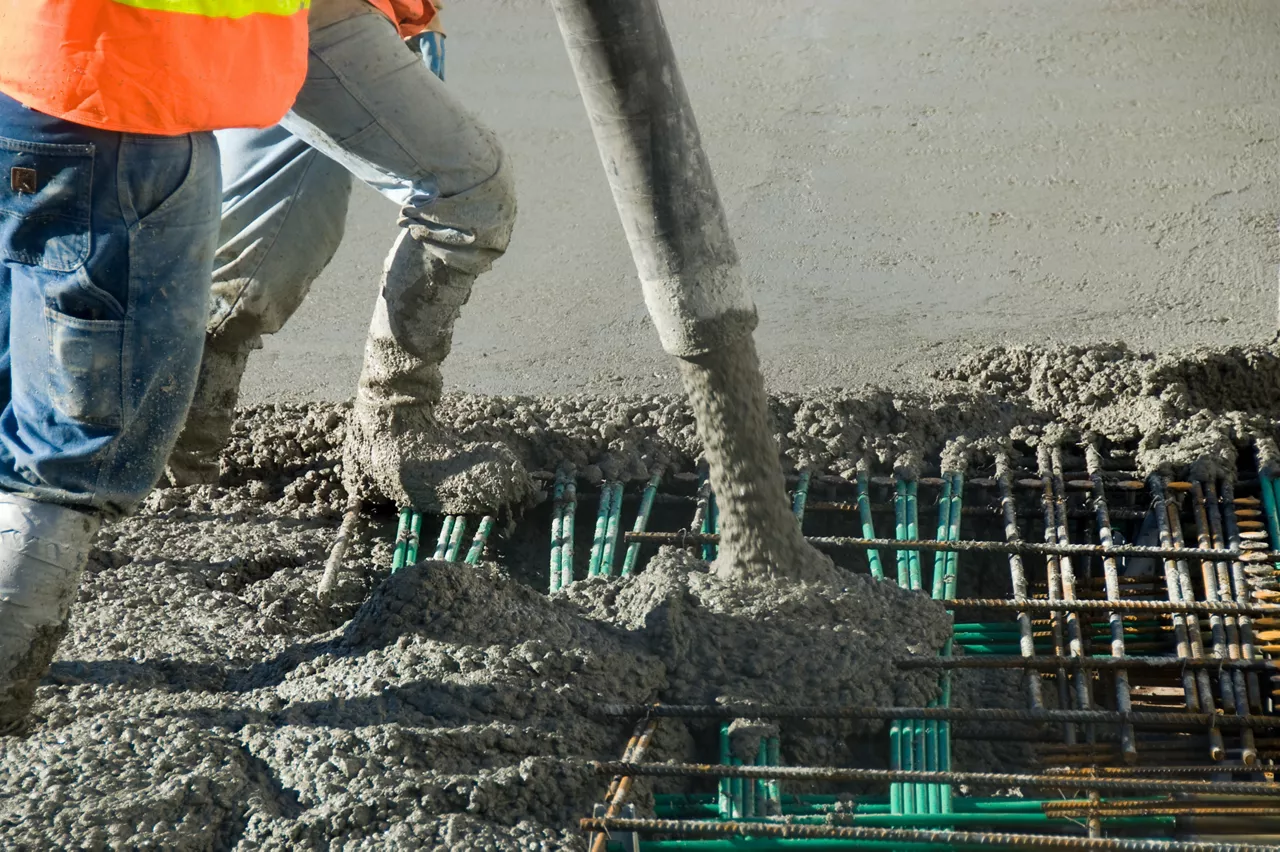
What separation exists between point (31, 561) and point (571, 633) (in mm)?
879

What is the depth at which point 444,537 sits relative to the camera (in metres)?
3.10

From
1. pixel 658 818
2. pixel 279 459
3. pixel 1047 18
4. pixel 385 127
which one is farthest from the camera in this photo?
pixel 1047 18

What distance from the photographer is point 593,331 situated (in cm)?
443

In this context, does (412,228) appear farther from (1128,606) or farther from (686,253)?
(1128,606)

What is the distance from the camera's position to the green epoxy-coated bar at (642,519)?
2902mm

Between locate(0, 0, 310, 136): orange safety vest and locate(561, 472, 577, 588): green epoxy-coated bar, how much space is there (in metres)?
1.16

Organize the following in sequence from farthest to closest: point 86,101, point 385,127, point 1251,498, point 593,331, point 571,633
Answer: point 593,331, point 1251,498, point 385,127, point 571,633, point 86,101

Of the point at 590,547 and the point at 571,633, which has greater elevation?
the point at 590,547

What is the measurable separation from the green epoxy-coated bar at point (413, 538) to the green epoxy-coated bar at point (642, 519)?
A: 46 centimetres

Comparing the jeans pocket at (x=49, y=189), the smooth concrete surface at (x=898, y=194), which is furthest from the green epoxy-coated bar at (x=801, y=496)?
the jeans pocket at (x=49, y=189)

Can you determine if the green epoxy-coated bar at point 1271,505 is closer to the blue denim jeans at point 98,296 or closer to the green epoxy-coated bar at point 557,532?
the green epoxy-coated bar at point 557,532

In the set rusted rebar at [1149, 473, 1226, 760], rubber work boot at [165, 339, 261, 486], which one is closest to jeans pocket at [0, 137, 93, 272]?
rubber work boot at [165, 339, 261, 486]

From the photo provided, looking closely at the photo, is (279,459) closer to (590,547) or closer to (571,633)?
(590,547)

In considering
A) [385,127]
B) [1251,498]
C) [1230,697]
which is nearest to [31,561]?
[385,127]
